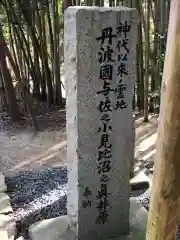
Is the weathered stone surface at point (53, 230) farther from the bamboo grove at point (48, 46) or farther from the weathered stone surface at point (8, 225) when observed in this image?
the bamboo grove at point (48, 46)

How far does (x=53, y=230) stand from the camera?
2361 mm

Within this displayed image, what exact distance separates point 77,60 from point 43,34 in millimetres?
4387

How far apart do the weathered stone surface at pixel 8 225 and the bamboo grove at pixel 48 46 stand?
8.53 ft

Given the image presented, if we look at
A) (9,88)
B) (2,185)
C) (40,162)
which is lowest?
(40,162)

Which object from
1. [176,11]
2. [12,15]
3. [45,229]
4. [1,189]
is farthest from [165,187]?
[12,15]

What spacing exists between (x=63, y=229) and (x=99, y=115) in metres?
0.86

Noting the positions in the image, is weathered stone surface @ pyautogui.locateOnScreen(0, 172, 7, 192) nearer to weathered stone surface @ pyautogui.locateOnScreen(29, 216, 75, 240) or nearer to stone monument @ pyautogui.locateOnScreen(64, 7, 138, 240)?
weathered stone surface @ pyautogui.locateOnScreen(29, 216, 75, 240)

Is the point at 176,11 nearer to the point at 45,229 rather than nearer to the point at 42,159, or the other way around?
the point at 45,229

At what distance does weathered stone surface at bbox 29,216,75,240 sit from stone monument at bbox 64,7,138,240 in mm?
102

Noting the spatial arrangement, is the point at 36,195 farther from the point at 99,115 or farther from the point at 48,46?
the point at 48,46

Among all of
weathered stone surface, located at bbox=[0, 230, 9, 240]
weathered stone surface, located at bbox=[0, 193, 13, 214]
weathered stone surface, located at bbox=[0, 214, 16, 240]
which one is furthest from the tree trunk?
weathered stone surface, located at bbox=[0, 230, 9, 240]

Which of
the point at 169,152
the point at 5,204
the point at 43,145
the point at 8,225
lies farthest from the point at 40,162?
the point at 169,152

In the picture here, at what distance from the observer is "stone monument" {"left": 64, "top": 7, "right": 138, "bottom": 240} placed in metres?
1.84

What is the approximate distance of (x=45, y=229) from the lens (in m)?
2.38
